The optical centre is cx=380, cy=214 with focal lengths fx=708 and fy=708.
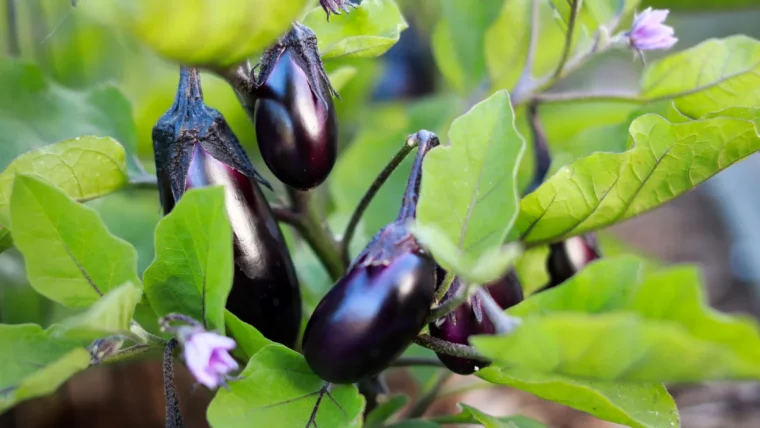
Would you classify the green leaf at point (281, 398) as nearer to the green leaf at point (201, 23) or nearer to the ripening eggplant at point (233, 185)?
the ripening eggplant at point (233, 185)

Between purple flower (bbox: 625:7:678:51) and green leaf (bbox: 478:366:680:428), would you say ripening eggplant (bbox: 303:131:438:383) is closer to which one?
green leaf (bbox: 478:366:680:428)

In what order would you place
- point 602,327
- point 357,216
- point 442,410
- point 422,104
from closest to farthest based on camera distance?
point 602,327 < point 357,216 < point 422,104 < point 442,410

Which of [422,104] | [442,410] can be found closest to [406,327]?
[422,104]

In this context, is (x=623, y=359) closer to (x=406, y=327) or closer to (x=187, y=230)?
(x=406, y=327)

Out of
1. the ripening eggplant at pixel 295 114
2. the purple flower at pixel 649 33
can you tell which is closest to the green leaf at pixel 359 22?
the ripening eggplant at pixel 295 114

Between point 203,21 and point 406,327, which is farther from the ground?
point 203,21

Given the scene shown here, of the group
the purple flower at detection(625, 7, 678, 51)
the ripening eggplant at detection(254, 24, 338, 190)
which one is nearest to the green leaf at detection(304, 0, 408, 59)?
the ripening eggplant at detection(254, 24, 338, 190)

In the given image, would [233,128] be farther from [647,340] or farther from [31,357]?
[647,340]
